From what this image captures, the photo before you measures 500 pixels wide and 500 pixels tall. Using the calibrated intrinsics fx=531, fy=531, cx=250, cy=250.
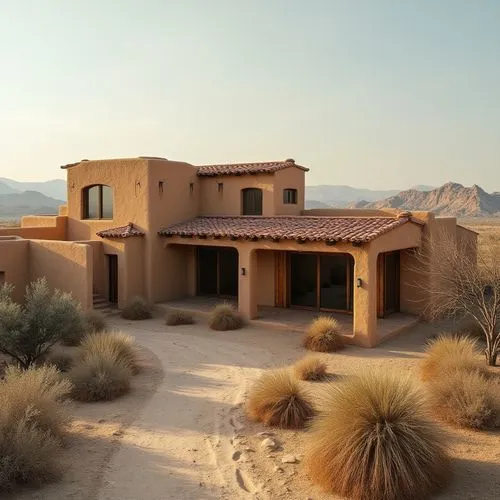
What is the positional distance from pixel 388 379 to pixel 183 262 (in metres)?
15.4

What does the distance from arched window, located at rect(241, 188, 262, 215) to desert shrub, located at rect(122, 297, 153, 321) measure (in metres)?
6.03

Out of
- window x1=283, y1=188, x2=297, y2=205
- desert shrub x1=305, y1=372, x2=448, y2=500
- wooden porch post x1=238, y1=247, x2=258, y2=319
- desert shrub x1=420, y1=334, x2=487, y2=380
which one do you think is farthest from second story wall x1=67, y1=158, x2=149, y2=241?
desert shrub x1=305, y1=372, x2=448, y2=500

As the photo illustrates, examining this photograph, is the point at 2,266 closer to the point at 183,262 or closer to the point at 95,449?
the point at 183,262

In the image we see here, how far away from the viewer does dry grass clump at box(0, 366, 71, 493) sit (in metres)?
7.00

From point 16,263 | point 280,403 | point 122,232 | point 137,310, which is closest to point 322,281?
point 137,310

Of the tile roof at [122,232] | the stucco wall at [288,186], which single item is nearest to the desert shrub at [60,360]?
the tile roof at [122,232]

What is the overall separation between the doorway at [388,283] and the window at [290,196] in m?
5.76

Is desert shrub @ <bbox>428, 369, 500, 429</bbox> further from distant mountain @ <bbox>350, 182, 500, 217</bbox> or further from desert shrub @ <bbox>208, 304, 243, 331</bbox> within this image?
distant mountain @ <bbox>350, 182, 500, 217</bbox>

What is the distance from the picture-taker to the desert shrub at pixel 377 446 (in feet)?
22.3

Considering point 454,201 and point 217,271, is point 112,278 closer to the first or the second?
point 217,271

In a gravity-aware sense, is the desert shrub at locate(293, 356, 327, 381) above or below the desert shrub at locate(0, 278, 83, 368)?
below

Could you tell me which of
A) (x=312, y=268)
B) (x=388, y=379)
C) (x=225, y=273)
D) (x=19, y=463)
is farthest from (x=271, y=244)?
(x=19, y=463)

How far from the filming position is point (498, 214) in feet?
418

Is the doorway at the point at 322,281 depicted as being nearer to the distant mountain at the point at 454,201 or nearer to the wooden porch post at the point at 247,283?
the wooden porch post at the point at 247,283
